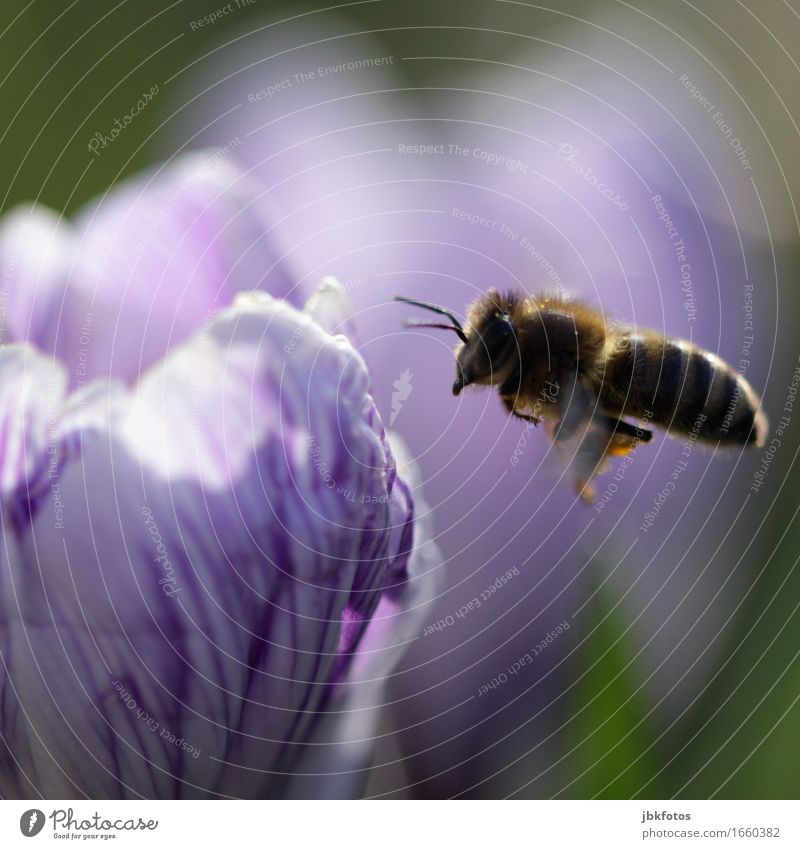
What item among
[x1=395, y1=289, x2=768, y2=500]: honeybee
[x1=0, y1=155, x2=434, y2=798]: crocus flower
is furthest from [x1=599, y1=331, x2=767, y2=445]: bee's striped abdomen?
[x1=0, y1=155, x2=434, y2=798]: crocus flower

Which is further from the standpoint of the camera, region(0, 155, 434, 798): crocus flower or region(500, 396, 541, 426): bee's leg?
region(500, 396, 541, 426): bee's leg

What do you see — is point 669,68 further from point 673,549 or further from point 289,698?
point 289,698

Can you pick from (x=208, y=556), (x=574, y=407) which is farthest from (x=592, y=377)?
(x=208, y=556)

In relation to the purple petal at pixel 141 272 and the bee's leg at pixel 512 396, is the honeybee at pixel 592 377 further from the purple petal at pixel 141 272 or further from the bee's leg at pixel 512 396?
the purple petal at pixel 141 272

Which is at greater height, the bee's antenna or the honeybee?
the bee's antenna

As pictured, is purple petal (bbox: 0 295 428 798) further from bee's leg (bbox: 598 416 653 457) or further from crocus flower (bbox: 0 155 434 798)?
bee's leg (bbox: 598 416 653 457)

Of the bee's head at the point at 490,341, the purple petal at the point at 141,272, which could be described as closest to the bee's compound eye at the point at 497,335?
the bee's head at the point at 490,341
